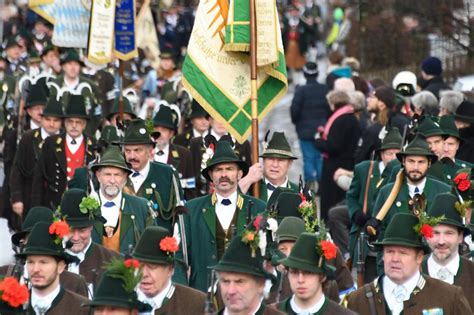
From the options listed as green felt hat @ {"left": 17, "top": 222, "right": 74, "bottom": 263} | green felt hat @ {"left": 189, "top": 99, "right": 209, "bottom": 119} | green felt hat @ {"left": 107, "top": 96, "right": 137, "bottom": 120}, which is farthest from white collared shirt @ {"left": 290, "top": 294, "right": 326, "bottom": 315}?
green felt hat @ {"left": 107, "top": 96, "right": 137, "bottom": 120}

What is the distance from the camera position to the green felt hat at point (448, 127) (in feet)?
60.4

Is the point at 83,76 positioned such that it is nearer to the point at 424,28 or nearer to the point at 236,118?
the point at 424,28

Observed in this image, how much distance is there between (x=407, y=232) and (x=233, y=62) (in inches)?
165

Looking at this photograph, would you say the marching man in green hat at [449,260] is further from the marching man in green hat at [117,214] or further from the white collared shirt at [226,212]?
the marching man in green hat at [117,214]

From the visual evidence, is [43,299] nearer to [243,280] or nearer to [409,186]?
[243,280]

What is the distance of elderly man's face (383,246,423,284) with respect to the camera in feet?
43.5

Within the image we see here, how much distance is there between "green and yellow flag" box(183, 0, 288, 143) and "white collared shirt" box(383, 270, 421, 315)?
4.02 metres

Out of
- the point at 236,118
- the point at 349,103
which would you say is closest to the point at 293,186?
the point at 236,118

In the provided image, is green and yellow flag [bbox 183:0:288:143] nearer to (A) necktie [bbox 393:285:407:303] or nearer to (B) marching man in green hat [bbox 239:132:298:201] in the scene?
(B) marching man in green hat [bbox 239:132:298:201]

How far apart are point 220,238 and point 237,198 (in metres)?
0.35

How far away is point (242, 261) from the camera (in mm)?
12438

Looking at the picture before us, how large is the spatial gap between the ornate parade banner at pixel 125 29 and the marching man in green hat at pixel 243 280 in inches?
387

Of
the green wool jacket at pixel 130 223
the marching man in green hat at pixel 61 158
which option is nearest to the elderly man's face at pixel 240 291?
the green wool jacket at pixel 130 223

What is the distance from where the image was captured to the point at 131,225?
16094mm
